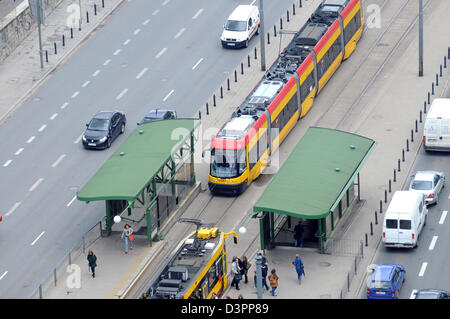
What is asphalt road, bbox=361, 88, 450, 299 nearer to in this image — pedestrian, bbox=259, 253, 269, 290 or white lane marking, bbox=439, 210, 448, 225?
white lane marking, bbox=439, 210, 448, 225

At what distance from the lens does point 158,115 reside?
298 feet

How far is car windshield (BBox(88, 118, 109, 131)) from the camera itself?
90000mm

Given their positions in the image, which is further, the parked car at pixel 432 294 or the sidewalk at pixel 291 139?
the sidewalk at pixel 291 139

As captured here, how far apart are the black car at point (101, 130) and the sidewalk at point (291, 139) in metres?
6.14

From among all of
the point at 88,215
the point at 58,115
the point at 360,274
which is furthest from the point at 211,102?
the point at 360,274

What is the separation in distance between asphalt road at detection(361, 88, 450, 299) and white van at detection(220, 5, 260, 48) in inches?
870

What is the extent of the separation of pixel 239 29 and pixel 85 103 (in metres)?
12.7

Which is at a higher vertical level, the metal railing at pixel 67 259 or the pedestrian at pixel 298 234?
the pedestrian at pixel 298 234

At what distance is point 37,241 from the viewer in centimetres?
8025

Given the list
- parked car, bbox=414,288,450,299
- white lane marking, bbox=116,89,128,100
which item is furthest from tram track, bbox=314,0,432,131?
parked car, bbox=414,288,450,299

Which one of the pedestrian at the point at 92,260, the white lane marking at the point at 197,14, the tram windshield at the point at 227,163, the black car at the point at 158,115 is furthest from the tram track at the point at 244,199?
the white lane marking at the point at 197,14

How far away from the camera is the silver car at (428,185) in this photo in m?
81.1

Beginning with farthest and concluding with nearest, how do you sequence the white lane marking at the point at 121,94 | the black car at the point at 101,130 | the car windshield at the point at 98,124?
the white lane marking at the point at 121,94 < the car windshield at the point at 98,124 < the black car at the point at 101,130

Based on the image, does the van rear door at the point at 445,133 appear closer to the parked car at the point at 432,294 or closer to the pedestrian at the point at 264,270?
the pedestrian at the point at 264,270
